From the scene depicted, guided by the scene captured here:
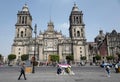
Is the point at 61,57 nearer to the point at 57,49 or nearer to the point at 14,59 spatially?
the point at 57,49

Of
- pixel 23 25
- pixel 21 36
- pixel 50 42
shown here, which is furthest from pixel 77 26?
pixel 21 36

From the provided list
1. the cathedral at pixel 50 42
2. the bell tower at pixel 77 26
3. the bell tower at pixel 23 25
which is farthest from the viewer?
the bell tower at pixel 77 26

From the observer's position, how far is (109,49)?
9069cm

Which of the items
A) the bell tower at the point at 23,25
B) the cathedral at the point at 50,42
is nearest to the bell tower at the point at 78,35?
the cathedral at the point at 50,42

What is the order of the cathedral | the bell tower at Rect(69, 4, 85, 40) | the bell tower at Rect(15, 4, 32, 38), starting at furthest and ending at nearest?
the bell tower at Rect(69, 4, 85, 40), the bell tower at Rect(15, 4, 32, 38), the cathedral

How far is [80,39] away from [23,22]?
29.4 meters

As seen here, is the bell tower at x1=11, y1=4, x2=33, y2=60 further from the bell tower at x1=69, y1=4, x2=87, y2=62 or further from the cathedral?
the bell tower at x1=69, y1=4, x2=87, y2=62

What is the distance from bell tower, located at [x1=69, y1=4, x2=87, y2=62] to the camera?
8619 centimetres

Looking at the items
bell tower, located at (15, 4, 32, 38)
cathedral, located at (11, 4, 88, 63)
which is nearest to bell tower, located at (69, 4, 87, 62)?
cathedral, located at (11, 4, 88, 63)

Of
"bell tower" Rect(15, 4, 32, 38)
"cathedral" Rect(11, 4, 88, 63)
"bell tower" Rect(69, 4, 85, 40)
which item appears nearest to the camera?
"cathedral" Rect(11, 4, 88, 63)

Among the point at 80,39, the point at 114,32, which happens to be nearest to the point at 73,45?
the point at 80,39

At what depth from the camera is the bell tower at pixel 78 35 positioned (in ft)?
283

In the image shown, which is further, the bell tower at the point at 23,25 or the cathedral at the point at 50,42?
the bell tower at the point at 23,25

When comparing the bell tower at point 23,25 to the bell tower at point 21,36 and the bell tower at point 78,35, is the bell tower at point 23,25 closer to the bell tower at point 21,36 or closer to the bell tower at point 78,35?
the bell tower at point 21,36
